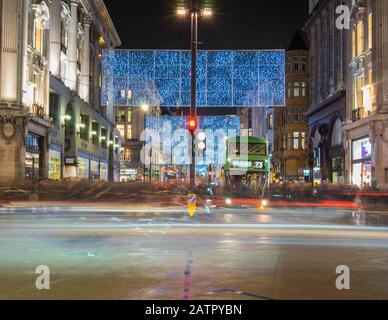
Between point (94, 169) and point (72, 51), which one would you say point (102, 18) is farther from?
point (94, 169)

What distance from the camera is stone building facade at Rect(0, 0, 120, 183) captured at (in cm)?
3797

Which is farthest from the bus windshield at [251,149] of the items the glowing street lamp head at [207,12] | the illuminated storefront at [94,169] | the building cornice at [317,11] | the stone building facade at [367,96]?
the illuminated storefront at [94,169]

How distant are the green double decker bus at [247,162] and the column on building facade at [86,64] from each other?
32.0 m

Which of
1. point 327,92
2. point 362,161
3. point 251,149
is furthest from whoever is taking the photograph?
point 327,92

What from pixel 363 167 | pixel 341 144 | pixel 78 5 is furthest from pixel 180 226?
pixel 78 5

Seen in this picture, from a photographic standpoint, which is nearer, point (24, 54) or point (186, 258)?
point (186, 258)

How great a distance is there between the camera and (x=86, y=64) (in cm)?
6562

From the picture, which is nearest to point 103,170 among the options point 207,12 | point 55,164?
point 55,164

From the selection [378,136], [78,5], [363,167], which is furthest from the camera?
[78,5]

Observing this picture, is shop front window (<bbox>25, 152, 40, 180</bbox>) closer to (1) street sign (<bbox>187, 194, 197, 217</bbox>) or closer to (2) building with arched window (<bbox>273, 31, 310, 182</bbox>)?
(1) street sign (<bbox>187, 194, 197, 217</bbox>)

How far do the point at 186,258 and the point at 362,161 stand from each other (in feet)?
121

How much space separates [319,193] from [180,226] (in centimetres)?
1546
